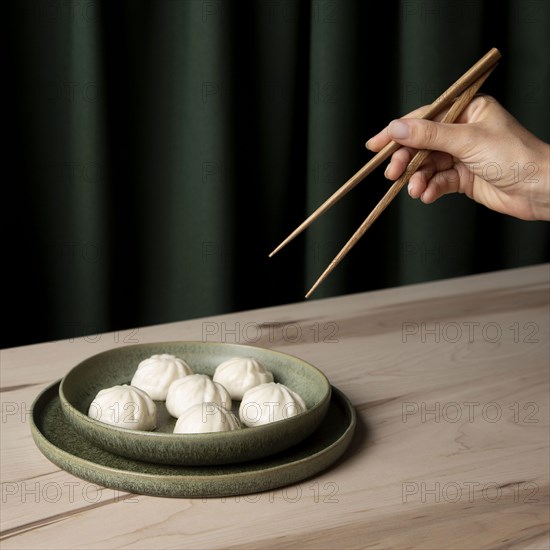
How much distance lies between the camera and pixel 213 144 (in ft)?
5.68

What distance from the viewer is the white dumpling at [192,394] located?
81 cm

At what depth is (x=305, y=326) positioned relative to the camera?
3.88 ft

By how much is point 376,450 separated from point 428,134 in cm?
38

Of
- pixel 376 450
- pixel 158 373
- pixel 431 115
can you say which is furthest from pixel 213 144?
pixel 376 450

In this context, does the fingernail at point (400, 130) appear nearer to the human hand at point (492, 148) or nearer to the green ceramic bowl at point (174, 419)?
the human hand at point (492, 148)

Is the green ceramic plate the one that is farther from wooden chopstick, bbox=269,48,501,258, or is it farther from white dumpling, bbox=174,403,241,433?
wooden chopstick, bbox=269,48,501,258

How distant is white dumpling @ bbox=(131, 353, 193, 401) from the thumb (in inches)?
14.5

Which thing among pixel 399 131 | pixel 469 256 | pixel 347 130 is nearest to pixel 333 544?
pixel 399 131

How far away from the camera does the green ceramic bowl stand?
698 millimetres

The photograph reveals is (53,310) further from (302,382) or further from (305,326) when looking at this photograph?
(302,382)

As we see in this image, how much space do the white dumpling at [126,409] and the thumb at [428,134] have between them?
1.40 ft

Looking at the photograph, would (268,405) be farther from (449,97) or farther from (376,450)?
(449,97)

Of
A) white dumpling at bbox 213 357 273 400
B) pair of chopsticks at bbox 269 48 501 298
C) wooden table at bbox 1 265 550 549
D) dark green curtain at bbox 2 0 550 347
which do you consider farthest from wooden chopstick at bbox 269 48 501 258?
dark green curtain at bbox 2 0 550 347

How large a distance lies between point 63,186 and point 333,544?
1196 millimetres
